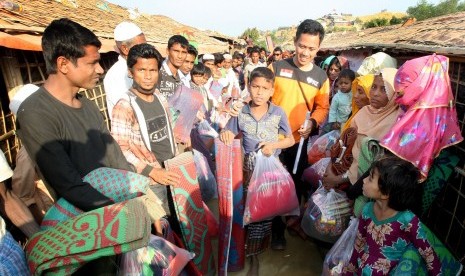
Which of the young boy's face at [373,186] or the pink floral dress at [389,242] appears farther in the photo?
the young boy's face at [373,186]

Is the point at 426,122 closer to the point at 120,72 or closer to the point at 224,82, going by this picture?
the point at 120,72

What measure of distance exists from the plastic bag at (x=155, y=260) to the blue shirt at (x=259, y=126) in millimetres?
1154

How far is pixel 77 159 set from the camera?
1575 mm

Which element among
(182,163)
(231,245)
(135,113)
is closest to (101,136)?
(135,113)

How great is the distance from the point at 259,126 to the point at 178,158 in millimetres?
788

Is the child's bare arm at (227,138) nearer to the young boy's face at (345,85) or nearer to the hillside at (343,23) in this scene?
the young boy's face at (345,85)

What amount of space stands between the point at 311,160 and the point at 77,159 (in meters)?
2.78

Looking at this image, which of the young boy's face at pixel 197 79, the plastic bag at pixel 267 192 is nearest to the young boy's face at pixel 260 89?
the plastic bag at pixel 267 192

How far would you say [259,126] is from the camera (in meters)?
2.61

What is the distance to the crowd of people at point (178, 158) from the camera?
49.4 inches

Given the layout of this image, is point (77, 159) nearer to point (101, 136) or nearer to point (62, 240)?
point (101, 136)

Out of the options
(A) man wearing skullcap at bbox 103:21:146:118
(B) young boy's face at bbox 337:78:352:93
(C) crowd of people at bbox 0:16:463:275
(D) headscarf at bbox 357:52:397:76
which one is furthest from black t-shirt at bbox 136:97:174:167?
(B) young boy's face at bbox 337:78:352:93

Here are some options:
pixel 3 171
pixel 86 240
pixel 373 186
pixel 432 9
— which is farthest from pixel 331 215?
pixel 432 9

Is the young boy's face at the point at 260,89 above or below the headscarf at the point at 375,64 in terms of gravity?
below
